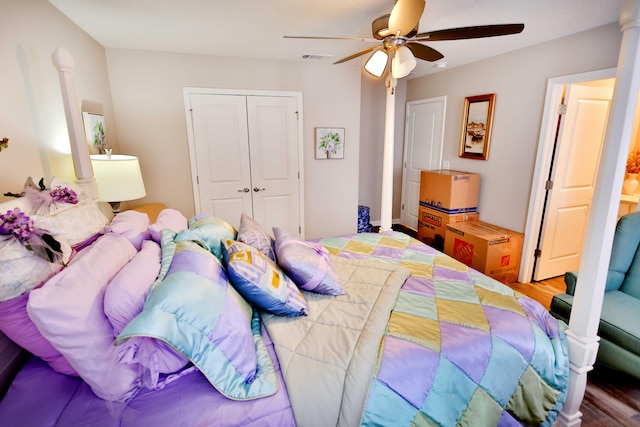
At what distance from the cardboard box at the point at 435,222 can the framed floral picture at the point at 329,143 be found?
1.38 metres

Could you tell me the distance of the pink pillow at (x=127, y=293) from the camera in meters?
1.03

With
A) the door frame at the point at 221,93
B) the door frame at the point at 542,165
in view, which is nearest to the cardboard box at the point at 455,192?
the door frame at the point at 542,165

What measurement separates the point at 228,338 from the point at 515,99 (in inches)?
141

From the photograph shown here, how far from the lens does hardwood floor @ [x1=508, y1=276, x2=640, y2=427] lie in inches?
66.5

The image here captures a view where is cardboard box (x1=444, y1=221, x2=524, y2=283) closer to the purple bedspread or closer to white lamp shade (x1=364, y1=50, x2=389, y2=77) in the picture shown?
white lamp shade (x1=364, y1=50, x2=389, y2=77)

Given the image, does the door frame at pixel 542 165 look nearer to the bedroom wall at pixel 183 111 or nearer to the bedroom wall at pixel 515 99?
the bedroom wall at pixel 515 99

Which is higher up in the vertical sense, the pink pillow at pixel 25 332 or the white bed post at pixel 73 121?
the white bed post at pixel 73 121

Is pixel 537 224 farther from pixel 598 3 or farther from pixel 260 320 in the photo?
pixel 260 320

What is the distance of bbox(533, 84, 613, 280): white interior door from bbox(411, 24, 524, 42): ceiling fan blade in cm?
167

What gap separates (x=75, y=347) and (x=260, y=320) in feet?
2.33

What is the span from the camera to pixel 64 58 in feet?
5.31

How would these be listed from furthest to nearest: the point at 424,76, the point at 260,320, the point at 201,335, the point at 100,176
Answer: the point at 424,76 → the point at 100,176 → the point at 260,320 → the point at 201,335

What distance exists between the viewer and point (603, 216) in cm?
142

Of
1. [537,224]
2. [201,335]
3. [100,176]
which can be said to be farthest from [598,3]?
[100,176]
